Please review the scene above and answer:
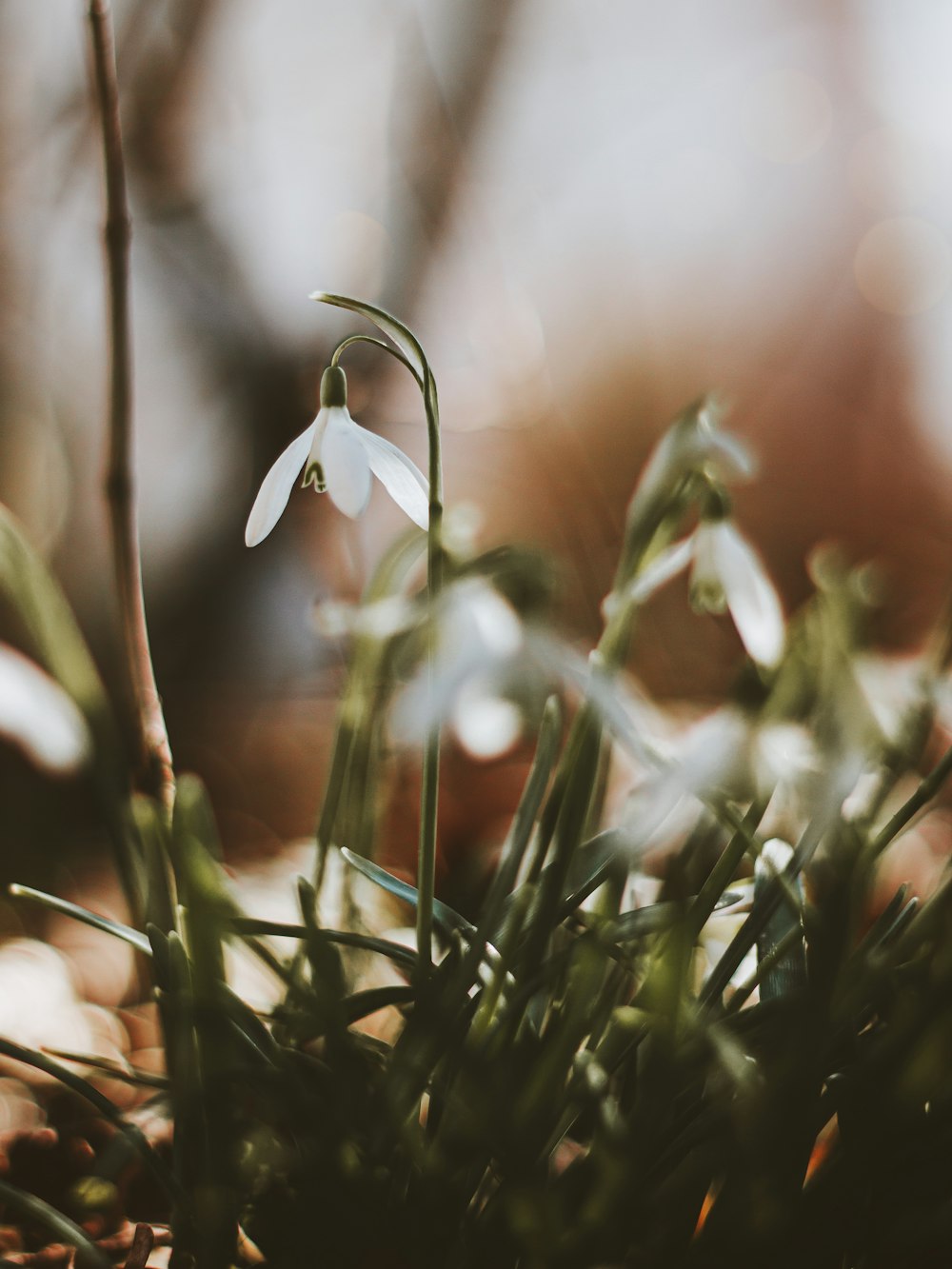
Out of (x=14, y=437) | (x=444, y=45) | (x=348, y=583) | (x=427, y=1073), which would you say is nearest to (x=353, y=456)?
(x=427, y=1073)

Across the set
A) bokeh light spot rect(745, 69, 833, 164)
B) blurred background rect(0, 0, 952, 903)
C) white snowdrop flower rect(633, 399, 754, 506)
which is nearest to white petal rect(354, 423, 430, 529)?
white snowdrop flower rect(633, 399, 754, 506)

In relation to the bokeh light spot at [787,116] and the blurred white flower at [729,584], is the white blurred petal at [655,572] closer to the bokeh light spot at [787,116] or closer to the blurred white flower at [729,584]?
the blurred white flower at [729,584]

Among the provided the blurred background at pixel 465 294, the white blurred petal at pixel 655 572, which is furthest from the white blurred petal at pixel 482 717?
the blurred background at pixel 465 294

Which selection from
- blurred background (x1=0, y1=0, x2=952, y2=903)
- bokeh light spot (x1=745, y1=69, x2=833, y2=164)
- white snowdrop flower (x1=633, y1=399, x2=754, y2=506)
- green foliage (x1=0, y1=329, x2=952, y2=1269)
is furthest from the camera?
bokeh light spot (x1=745, y1=69, x2=833, y2=164)

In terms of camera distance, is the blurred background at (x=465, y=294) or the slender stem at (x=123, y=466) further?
the blurred background at (x=465, y=294)

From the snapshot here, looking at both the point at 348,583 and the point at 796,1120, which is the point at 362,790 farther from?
the point at 348,583

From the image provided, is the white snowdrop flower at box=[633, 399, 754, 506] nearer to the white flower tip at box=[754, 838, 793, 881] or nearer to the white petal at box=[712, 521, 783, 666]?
the white petal at box=[712, 521, 783, 666]
